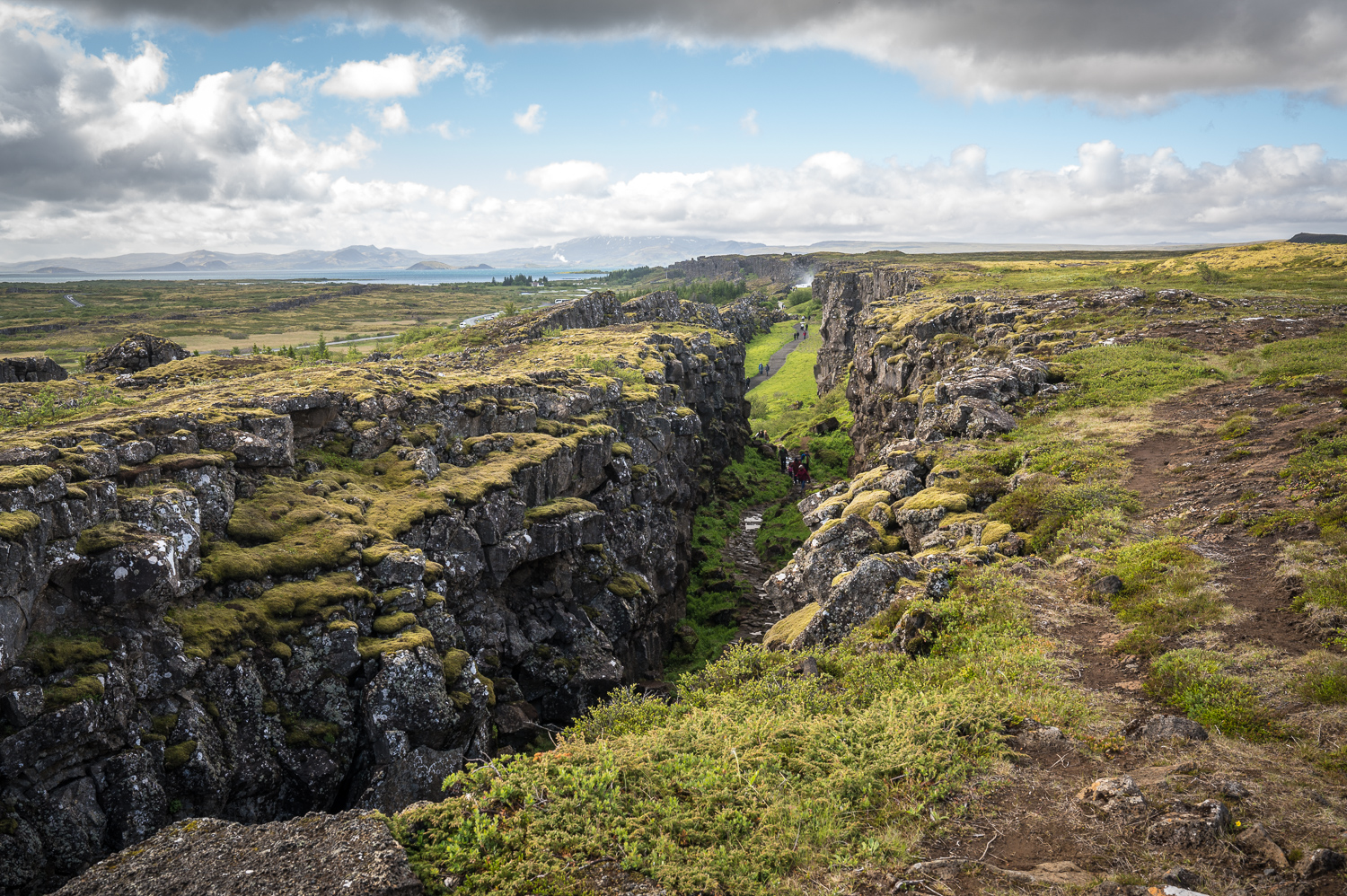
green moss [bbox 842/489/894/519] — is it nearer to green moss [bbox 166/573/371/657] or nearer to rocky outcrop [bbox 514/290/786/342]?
green moss [bbox 166/573/371/657]

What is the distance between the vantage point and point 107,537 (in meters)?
18.9

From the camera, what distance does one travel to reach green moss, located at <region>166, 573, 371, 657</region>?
19.8m

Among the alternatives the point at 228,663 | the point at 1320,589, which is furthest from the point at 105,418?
the point at 1320,589

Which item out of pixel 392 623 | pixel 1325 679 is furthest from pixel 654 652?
pixel 1325 679

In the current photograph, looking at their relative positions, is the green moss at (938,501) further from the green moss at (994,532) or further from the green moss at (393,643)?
the green moss at (393,643)

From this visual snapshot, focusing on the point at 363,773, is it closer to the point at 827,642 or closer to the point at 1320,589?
the point at 827,642

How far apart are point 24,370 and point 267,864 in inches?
1570

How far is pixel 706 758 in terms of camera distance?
14.1 metres

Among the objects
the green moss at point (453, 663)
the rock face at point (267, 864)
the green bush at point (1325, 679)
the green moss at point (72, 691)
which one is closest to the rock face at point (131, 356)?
the green moss at point (72, 691)

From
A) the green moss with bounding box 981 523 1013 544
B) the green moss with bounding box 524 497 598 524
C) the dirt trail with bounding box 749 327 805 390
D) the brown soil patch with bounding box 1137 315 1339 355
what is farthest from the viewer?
the dirt trail with bounding box 749 327 805 390

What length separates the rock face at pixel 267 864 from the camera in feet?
35.3

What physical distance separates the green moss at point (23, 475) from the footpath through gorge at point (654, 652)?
0.12 m

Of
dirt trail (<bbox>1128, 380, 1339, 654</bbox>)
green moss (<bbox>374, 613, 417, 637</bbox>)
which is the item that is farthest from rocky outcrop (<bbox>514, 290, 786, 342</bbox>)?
dirt trail (<bbox>1128, 380, 1339, 654</bbox>)

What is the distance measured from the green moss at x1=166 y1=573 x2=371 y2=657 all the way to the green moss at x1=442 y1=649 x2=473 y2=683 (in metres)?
3.72
